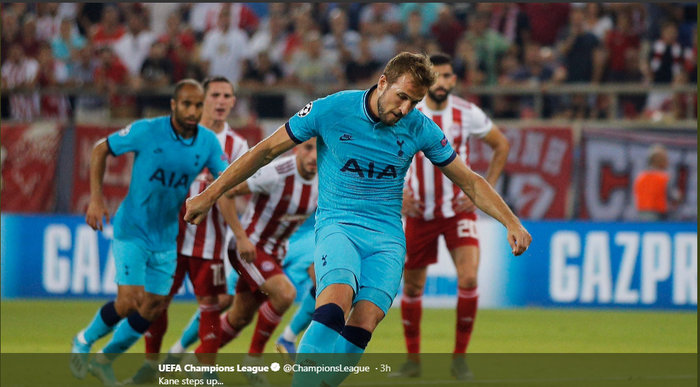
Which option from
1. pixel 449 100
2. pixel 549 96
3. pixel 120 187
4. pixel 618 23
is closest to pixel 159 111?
pixel 120 187

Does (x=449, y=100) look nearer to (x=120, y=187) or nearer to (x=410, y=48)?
(x=410, y=48)

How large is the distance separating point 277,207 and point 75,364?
1.99 m

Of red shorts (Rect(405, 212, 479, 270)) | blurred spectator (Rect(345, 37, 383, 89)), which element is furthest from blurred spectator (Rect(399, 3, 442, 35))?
red shorts (Rect(405, 212, 479, 270))

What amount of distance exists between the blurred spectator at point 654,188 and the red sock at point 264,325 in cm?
903

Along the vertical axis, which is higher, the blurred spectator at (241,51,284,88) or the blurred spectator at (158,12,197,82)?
the blurred spectator at (158,12,197,82)

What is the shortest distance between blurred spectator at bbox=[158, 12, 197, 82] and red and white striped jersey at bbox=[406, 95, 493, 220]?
960cm

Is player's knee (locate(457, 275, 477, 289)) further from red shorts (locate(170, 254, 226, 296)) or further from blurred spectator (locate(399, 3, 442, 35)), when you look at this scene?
blurred spectator (locate(399, 3, 442, 35))

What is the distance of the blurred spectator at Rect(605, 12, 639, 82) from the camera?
16641 millimetres

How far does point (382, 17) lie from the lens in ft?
59.2

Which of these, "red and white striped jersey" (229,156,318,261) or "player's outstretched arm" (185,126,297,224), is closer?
"player's outstretched arm" (185,126,297,224)

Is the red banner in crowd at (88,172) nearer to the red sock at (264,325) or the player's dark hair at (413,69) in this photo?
the red sock at (264,325)

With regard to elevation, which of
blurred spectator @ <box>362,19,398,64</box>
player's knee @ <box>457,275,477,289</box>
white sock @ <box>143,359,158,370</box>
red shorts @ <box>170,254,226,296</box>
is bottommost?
white sock @ <box>143,359,158,370</box>

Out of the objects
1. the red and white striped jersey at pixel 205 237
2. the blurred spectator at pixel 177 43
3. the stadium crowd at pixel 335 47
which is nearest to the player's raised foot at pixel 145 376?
the red and white striped jersey at pixel 205 237

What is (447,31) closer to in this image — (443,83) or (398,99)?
(443,83)
